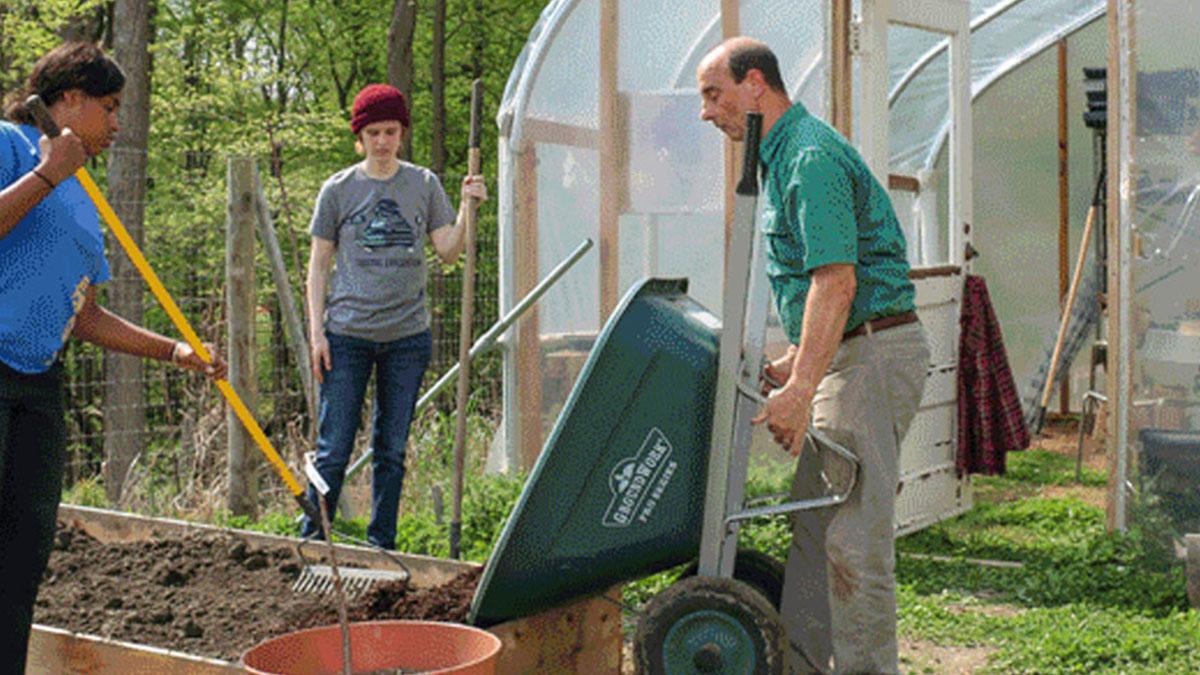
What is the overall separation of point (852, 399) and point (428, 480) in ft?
13.5

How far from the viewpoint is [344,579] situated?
4.85 meters

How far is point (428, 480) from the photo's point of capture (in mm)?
7879

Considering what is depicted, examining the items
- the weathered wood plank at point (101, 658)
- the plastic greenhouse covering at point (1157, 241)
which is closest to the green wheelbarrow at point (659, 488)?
the weathered wood plank at point (101, 658)

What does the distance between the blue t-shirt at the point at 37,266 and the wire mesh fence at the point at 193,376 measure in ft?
6.26

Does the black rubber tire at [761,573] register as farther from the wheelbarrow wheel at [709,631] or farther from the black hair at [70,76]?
the black hair at [70,76]

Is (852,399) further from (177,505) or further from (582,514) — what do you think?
(177,505)

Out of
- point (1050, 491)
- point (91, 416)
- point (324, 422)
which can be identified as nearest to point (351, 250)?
point (324, 422)

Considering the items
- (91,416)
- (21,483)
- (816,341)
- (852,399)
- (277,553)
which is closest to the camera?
(21,483)

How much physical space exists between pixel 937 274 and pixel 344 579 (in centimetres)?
331

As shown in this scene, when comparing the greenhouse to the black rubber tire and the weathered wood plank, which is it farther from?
the weathered wood plank

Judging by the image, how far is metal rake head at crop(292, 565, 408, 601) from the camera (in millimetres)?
4773

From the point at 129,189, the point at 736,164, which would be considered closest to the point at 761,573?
the point at 736,164

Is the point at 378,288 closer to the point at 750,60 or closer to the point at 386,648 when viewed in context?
the point at 750,60

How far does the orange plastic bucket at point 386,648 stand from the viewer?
139 inches
